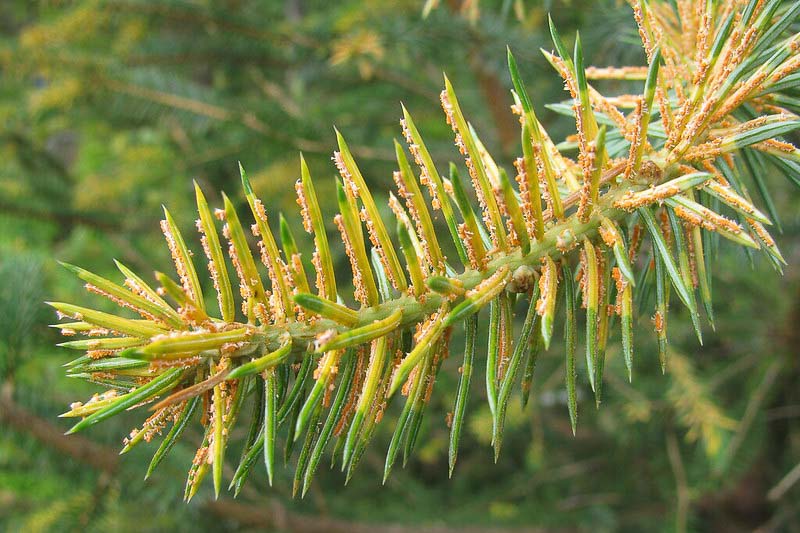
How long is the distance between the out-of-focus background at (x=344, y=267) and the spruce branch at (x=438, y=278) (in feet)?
1.72

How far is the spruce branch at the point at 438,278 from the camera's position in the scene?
→ 0.40 metres

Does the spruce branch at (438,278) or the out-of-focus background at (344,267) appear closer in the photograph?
the spruce branch at (438,278)

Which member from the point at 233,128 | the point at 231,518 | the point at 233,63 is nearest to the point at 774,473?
the point at 231,518

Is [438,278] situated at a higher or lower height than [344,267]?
lower

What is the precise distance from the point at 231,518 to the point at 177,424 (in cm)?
100

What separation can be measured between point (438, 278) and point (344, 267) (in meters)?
1.54

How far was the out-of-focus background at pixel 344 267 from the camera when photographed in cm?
120

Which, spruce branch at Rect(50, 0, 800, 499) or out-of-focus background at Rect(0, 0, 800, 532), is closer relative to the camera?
spruce branch at Rect(50, 0, 800, 499)

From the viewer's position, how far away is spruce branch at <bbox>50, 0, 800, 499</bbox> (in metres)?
0.40

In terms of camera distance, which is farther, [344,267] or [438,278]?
[344,267]

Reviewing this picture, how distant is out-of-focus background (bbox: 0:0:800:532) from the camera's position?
1.20 m

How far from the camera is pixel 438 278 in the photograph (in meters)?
0.38

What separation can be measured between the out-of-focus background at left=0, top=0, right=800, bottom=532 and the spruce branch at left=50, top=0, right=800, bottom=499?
0.52 m

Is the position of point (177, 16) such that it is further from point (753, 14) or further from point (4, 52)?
point (753, 14)
